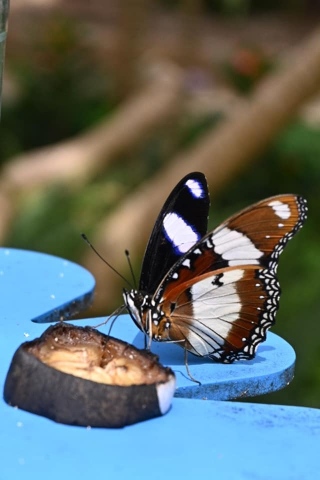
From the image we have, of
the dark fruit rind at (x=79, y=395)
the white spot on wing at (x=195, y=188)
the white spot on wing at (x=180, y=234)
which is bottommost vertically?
the dark fruit rind at (x=79, y=395)

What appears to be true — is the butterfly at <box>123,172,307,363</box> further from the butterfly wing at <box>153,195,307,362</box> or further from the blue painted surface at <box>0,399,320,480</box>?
the blue painted surface at <box>0,399,320,480</box>

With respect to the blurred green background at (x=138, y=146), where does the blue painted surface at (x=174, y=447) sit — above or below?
above

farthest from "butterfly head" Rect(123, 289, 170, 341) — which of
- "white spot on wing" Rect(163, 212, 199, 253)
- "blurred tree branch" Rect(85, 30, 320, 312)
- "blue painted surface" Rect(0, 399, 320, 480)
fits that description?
"blurred tree branch" Rect(85, 30, 320, 312)

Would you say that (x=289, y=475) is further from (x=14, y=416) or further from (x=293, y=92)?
(x=293, y=92)

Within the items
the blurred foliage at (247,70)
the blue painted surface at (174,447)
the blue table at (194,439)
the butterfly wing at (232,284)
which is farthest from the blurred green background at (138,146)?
the blue painted surface at (174,447)

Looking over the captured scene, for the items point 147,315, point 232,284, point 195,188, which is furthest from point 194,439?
point 195,188

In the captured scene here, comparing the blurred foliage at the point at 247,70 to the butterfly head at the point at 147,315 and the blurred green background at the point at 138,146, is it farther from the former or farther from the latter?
the butterfly head at the point at 147,315
